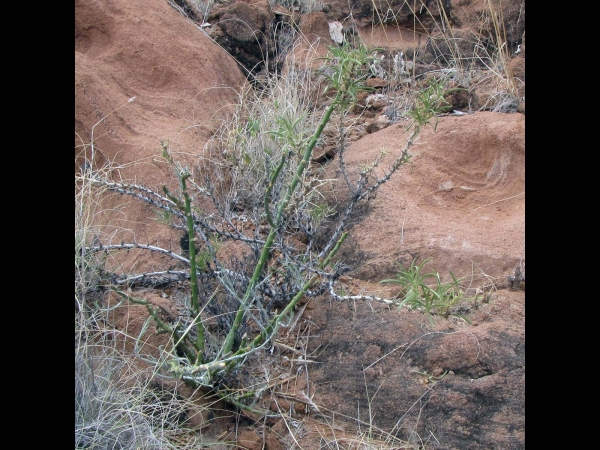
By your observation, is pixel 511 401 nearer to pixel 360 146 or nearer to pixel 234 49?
pixel 360 146

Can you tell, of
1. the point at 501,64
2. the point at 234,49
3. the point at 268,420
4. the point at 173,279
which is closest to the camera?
the point at 268,420

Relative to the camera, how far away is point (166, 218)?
6.81 feet

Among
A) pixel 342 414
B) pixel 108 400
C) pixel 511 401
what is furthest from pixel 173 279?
pixel 511 401

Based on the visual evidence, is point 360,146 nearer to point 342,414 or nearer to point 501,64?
point 501,64

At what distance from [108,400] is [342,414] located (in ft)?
2.50

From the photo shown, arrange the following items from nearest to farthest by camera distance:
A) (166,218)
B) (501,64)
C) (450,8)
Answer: (166,218) < (501,64) < (450,8)

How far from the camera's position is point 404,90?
389cm

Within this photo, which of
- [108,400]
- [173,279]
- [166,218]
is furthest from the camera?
[173,279]

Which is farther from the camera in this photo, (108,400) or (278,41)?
(278,41)

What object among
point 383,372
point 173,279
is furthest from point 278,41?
point 383,372

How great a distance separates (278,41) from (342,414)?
10.3 feet

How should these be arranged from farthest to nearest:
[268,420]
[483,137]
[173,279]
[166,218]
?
[483,137], [173,279], [166,218], [268,420]

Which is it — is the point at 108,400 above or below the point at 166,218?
below

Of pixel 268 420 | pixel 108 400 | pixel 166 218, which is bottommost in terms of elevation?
pixel 268 420
